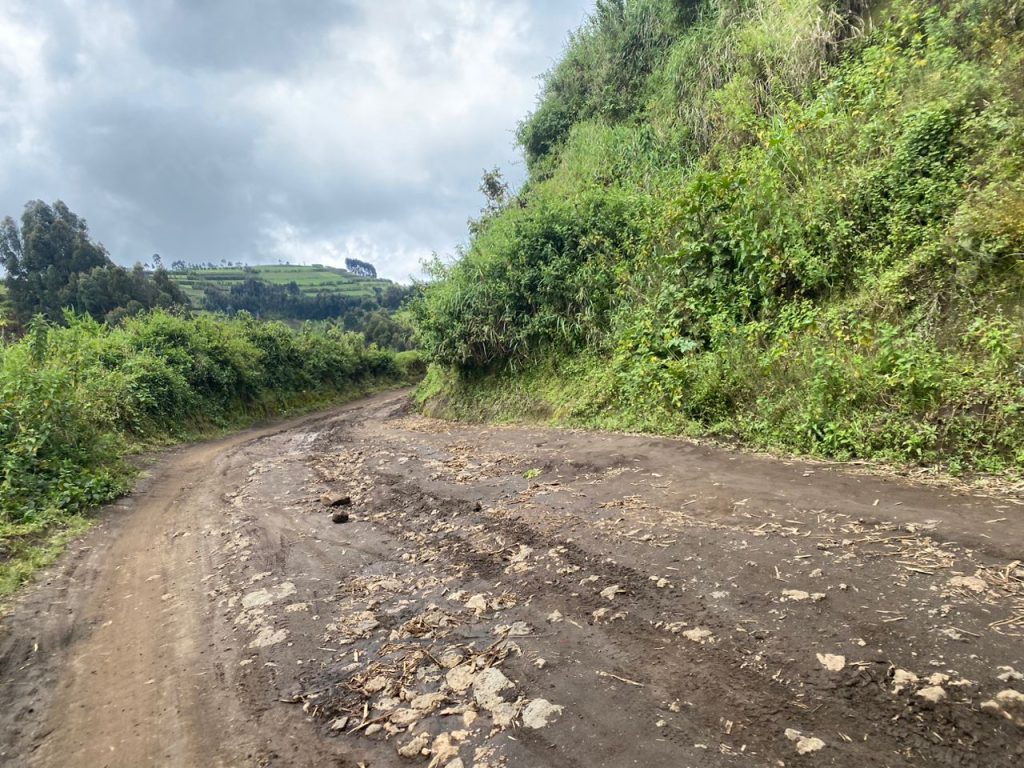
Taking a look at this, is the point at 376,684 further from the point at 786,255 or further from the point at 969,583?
the point at 786,255

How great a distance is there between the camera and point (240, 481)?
8.12 m

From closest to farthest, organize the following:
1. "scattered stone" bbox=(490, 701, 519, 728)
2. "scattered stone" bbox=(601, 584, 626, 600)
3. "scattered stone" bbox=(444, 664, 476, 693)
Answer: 1. "scattered stone" bbox=(490, 701, 519, 728)
2. "scattered stone" bbox=(444, 664, 476, 693)
3. "scattered stone" bbox=(601, 584, 626, 600)

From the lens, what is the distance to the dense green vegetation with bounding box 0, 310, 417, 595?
6.71 meters

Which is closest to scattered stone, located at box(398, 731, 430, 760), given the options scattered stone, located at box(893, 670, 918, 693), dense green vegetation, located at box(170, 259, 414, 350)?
scattered stone, located at box(893, 670, 918, 693)

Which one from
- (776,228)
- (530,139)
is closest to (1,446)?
(776,228)

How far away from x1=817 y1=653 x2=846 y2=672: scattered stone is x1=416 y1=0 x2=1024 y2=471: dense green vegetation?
120 inches

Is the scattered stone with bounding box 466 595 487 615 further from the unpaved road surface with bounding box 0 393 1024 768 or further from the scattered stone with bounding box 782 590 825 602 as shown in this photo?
the scattered stone with bounding box 782 590 825 602

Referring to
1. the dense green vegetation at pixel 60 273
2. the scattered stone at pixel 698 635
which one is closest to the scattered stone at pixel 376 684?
the scattered stone at pixel 698 635

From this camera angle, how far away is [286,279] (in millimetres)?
86500

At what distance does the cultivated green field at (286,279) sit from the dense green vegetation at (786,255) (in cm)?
6159

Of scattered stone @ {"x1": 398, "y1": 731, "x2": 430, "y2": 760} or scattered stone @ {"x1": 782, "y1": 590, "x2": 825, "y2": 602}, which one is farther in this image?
scattered stone @ {"x1": 782, "y1": 590, "x2": 825, "y2": 602}

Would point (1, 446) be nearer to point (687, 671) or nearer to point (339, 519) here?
point (339, 519)

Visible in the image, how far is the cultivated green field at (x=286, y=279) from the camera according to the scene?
69338mm

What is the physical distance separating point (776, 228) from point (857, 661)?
21.9 ft
